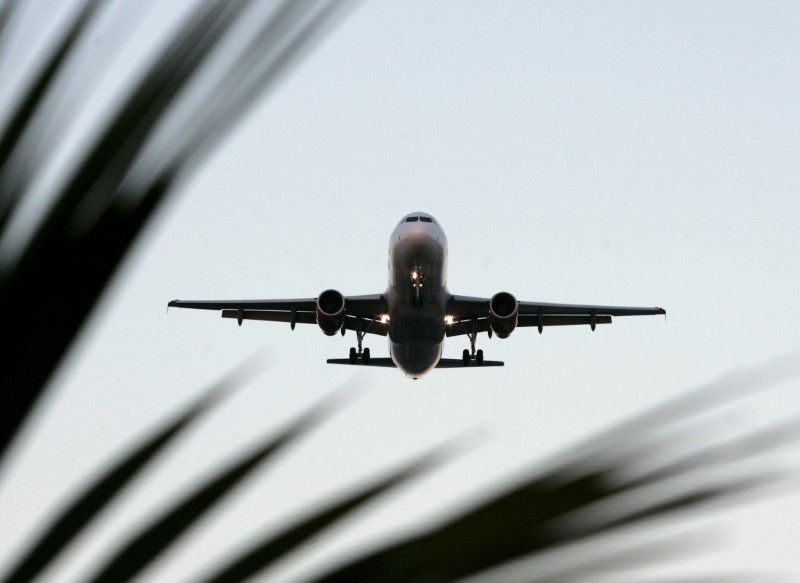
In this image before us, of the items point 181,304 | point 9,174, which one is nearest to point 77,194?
point 9,174

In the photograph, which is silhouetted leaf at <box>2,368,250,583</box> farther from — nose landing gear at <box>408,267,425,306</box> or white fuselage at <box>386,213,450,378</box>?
nose landing gear at <box>408,267,425,306</box>

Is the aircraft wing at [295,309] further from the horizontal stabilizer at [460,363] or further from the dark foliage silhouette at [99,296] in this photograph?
the dark foliage silhouette at [99,296]

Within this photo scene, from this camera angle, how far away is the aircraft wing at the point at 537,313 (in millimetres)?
35656

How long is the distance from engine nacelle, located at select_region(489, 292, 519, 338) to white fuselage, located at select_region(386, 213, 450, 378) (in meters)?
1.56

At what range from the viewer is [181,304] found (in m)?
39.6

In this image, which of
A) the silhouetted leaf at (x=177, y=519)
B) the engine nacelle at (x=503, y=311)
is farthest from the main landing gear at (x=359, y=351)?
the silhouetted leaf at (x=177, y=519)

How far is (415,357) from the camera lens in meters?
33.2

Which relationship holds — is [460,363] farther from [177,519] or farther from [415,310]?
[177,519]

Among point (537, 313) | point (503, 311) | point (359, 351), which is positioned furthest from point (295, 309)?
point (537, 313)

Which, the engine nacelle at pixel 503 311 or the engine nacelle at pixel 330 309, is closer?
the engine nacelle at pixel 330 309

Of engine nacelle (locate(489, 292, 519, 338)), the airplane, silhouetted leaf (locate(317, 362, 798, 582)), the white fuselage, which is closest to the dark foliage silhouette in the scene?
silhouetted leaf (locate(317, 362, 798, 582))

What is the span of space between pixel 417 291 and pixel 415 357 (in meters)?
2.85

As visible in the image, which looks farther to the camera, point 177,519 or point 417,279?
point 417,279

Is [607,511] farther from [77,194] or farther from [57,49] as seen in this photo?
[57,49]
